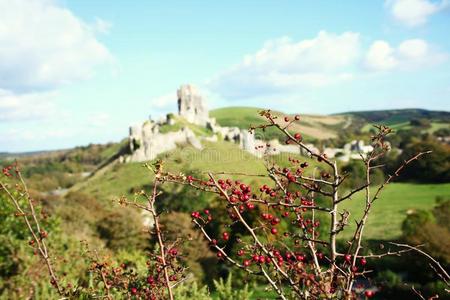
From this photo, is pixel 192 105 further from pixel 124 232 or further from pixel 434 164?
pixel 124 232

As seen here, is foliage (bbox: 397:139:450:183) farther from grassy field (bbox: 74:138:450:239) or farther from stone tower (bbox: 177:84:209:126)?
stone tower (bbox: 177:84:209:126)

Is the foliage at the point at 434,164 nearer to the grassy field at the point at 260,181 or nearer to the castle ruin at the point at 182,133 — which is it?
the grassy field at the point at 260,181

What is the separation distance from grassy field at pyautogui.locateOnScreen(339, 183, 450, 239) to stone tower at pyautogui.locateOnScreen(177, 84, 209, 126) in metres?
83.8

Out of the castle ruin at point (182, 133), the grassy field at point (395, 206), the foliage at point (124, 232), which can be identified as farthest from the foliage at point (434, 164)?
the foliage at point (124, 232)

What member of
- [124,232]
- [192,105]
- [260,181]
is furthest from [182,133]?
[124,232]

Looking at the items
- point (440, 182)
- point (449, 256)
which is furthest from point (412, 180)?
point (449, 256)

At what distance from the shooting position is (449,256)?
1697 inches

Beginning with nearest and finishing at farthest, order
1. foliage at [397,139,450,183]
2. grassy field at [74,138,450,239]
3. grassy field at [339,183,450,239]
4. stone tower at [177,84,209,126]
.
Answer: grassy field at [339,183,450,239] < grassy field at [74,138,450,239] < foliage at [397,139,450,183] < stone tower at [177,84,209,126]

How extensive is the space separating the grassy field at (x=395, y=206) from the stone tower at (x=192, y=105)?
83826 mm

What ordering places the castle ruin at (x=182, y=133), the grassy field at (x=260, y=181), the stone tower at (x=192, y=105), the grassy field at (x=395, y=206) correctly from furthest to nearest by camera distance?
1. the stone tower at (x=192, y=105)
2. the castle ruin at (x=182, y=133)
3. the grassy field at (x=260, y=181)
4. the grassy field at (x=395, y=206)

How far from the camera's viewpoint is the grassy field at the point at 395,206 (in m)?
76.9

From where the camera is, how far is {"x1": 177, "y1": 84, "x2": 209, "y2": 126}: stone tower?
17750cm

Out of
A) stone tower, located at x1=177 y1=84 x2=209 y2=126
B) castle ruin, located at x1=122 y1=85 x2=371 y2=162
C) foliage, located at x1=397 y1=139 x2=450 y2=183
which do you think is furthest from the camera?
stone tower, located at x1=177 y1=84 x2=209 y2=126

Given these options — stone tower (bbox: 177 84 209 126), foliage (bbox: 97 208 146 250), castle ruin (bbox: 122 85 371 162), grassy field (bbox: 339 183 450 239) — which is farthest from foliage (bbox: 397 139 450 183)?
stone tower (bbox: 177 84 209 126)
